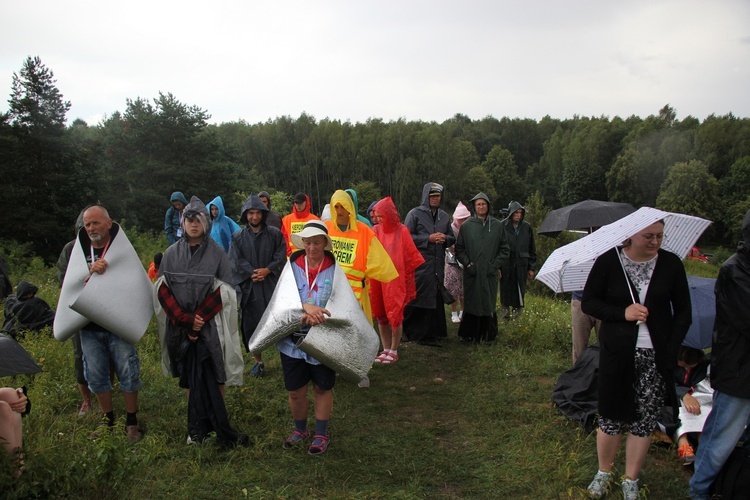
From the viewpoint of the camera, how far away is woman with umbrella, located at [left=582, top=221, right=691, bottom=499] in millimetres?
3361

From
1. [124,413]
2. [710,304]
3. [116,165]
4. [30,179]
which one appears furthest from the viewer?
[116,165]

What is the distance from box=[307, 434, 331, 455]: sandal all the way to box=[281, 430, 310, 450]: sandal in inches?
5.7

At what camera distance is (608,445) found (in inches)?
139

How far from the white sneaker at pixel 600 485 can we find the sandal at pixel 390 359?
10.7ft

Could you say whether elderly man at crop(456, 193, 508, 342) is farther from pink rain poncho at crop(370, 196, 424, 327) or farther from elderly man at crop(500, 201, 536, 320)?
elderly man at crop(500, 201, 536, 320)

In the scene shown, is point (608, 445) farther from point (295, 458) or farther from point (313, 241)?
point (313, 241)

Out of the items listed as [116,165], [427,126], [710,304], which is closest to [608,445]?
[710,304]

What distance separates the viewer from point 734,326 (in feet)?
10.5

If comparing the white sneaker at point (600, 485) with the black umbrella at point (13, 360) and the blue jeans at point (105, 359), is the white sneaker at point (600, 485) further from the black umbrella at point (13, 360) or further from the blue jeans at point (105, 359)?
the blue jeans at point (105, 359)

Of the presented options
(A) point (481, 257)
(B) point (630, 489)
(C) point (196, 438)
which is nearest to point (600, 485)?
(B) point (630, 489)

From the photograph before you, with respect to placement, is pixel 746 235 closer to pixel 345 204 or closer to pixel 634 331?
pixel 634 331

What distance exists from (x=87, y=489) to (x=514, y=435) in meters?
3.16

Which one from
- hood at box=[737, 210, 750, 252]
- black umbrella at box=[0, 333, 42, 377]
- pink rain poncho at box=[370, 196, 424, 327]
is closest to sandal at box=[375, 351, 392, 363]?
pink rain poncho at box=[370, 196, 424, 327]

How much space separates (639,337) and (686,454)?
1.22 m
